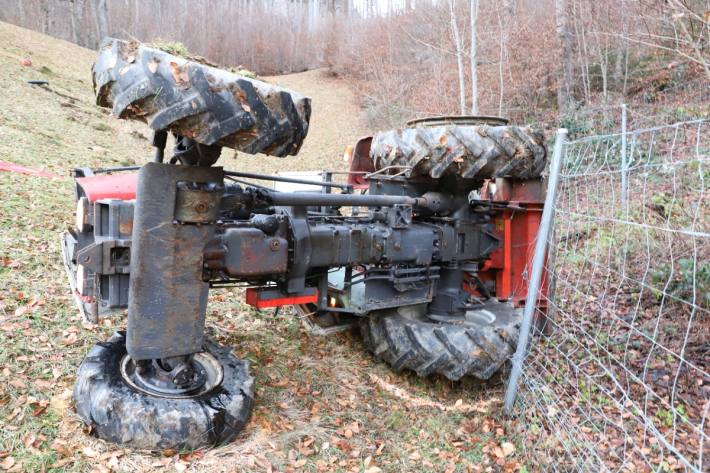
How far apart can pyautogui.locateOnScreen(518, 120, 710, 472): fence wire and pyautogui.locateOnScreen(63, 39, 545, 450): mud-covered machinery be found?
416mm

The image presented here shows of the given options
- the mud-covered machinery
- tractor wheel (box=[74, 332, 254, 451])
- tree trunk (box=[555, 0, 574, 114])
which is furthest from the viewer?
tree trunk (box=[555, 0, 574, 114])

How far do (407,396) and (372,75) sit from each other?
23.1 metres

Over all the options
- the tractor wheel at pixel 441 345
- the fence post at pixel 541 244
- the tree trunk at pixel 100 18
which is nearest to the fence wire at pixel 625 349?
the fence post at pixel 541 244

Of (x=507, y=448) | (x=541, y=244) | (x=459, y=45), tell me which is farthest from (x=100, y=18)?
(x=507, y=448)

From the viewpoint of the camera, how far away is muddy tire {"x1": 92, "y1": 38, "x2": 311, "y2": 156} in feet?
6.38

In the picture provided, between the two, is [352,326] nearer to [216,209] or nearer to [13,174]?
[216,209]

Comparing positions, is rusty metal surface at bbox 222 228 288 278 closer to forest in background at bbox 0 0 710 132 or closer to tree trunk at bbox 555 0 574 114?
forest in background at bbox 0 0 710 132

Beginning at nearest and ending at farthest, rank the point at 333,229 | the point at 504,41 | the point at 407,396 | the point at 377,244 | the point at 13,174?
the point at 333,229 < the point at 377,244 < the point at 407,396 < the point at 13,174 < the point at 504,41

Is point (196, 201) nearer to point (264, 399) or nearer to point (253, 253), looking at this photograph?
point (253, 253)

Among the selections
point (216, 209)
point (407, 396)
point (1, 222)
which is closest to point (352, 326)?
point (407, 396)

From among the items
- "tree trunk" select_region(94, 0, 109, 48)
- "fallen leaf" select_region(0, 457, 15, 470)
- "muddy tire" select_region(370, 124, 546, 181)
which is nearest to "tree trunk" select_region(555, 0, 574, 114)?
"muddy tire" select_region(370, 124, 546, 181)

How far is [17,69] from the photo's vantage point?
15430mm

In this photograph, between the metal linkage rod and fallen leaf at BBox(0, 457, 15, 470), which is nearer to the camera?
fallen leaf at BBox(0, 457, 15, 470)

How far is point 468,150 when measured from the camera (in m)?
3.53
